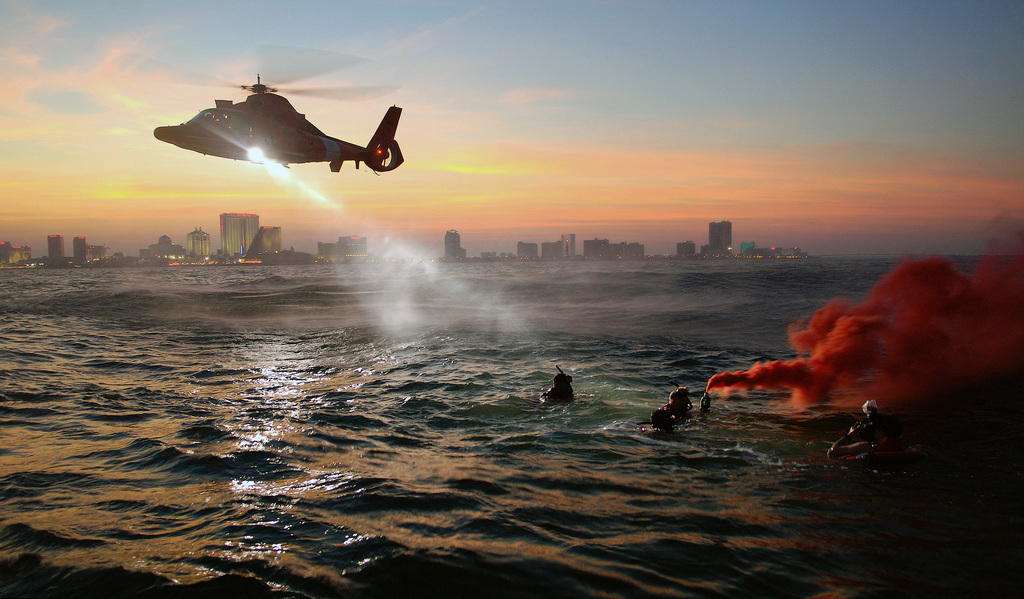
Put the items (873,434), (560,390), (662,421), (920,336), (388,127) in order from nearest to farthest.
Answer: (873,434)
(662,421)
(560,390)
(920,336)
(388,127)

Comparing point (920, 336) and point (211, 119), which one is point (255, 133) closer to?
point (211, 119)

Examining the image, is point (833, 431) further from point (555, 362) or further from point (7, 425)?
point (7, 425)

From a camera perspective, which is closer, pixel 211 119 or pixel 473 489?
pixel 473 489

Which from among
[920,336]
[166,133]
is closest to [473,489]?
[920,336]

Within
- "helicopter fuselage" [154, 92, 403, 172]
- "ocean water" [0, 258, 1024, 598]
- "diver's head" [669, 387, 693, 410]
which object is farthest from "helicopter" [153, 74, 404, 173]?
"diver's head" [669, 387, 693, 410]

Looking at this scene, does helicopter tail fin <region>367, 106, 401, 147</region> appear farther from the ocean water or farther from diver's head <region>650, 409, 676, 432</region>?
diver's head <region>650, 409, 676, 432</region>

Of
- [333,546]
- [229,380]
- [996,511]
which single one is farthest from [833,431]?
[229,380]
